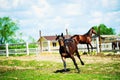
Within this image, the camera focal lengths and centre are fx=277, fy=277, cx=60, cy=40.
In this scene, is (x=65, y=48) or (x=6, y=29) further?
(x=6, y=29)

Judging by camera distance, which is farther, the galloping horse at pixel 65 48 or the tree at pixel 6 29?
the tree at pixel 6 29

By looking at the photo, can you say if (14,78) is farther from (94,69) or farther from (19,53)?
(19,53)

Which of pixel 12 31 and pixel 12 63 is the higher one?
pixel 12 31

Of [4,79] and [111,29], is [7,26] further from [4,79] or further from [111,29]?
[111,29]

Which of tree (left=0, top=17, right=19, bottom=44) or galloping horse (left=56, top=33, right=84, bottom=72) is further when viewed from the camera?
tree (left=0, top=17, right=19, bottom=44)

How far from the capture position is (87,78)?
12.2m

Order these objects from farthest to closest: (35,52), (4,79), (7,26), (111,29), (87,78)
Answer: (111,29)
(7,26)
(35,52)
(4,79)
(87,78)

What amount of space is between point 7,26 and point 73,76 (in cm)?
6263

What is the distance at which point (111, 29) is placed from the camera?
139 m

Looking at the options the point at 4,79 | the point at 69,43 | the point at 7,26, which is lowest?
the point at 4,79

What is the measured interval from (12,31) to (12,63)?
51085 mm

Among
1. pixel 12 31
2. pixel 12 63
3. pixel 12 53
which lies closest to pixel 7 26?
pixel 12 31

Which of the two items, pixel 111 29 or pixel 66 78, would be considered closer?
pixel 66 78

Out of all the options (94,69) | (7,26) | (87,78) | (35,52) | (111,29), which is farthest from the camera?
(111,29)
